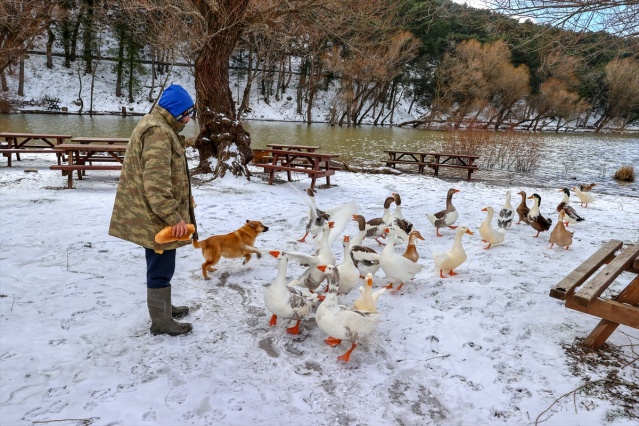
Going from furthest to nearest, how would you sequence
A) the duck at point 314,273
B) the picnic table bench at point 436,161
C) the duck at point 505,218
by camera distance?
the picnic table bench at point 436,161, the duck at point 505,218, the duck at point 314,273

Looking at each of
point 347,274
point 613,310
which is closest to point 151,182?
point 347,274

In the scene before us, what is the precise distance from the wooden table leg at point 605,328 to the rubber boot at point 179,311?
134 inches

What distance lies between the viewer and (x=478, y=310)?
395cm

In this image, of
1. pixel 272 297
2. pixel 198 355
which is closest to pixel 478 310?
pixel 272 297

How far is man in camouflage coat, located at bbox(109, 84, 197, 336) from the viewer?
9.32ft

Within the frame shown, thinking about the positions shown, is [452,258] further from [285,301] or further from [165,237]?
[165,237]

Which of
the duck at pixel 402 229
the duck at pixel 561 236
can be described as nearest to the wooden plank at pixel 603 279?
the duck at pixel 561 236

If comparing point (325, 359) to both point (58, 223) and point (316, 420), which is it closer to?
point (316, 420)

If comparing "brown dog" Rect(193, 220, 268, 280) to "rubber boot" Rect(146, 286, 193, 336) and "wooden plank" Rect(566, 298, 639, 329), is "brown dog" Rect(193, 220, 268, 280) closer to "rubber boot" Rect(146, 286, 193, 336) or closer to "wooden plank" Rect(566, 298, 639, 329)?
"rubber boot" Rect(146, 286, 193, 336)

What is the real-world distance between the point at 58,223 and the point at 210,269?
9.28 feet

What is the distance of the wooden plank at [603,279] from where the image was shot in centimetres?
279

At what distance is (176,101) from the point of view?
295 cm

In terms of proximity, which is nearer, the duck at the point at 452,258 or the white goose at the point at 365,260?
the white goose at the point at 365,260

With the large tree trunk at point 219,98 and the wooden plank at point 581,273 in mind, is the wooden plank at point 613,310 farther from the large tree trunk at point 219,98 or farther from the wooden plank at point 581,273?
Answer: the large tree trunk at point 219,98
